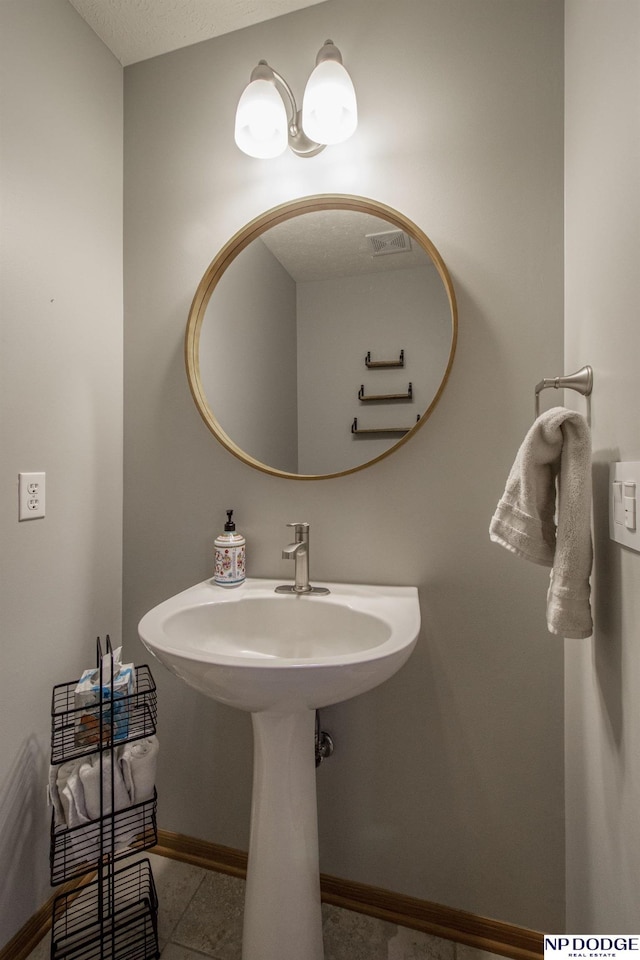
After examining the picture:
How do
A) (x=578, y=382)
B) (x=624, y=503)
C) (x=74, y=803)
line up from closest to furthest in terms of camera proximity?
(x=624, y=503)
(x=578, y=382)
(x=74, y=803)

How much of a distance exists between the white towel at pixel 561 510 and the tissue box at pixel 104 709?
91 cm

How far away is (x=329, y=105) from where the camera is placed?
1.08m

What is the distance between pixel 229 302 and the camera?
1.31m

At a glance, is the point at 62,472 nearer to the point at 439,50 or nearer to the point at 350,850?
the point at 350,850

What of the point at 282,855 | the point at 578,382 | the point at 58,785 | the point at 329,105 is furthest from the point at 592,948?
the point at 329,105

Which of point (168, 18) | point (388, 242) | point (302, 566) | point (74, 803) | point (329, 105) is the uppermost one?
point (168, 18)

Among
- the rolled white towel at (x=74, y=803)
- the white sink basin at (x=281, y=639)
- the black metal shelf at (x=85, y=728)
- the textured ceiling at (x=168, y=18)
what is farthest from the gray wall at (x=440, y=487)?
the rolled white towel at (x=74, y=803)

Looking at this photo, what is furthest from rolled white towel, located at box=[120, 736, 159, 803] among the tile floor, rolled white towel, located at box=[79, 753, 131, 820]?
the tile floor

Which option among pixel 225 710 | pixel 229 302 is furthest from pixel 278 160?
pixel 225 710

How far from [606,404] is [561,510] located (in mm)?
193

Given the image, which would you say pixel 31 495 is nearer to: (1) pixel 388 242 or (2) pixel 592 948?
(1) pixel 388 242

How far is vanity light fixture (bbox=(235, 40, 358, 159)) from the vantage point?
1074 millimetres

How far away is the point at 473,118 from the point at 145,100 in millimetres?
977

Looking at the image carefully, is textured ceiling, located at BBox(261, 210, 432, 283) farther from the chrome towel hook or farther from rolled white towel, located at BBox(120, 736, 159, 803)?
rolled white towel, located at BBox(120, 736, 159, 803)
